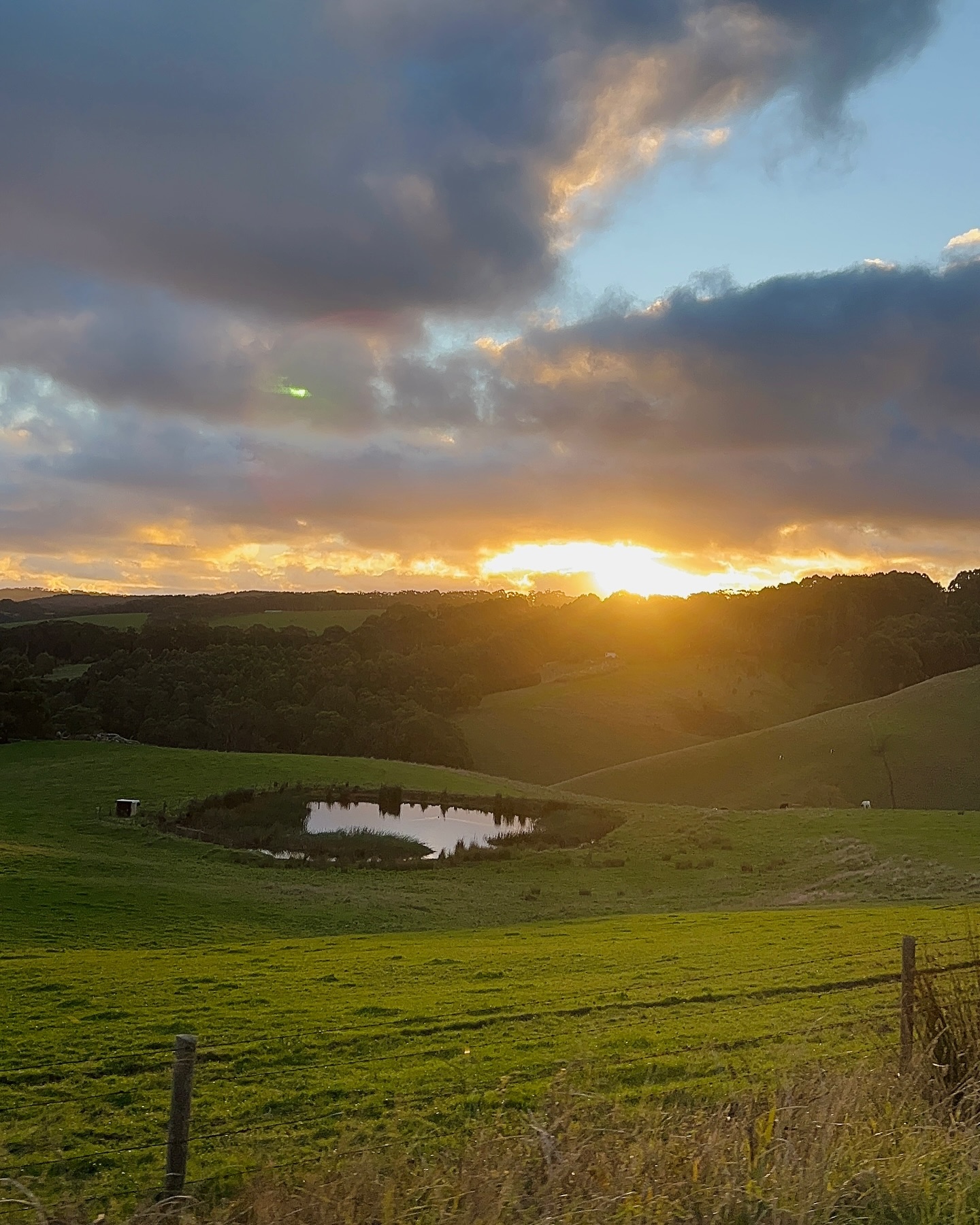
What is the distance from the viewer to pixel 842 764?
9556cm

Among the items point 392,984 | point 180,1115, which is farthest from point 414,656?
point 180,1115

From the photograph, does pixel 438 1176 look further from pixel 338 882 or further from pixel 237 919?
pixel 338 882

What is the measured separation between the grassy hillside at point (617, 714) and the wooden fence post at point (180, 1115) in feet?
350

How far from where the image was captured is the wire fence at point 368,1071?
1100 centimetres

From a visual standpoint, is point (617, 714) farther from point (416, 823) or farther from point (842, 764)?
point (416, 823)

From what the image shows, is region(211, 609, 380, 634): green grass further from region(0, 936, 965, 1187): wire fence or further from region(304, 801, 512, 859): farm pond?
region(0, 936, 965, 1187): wire fence

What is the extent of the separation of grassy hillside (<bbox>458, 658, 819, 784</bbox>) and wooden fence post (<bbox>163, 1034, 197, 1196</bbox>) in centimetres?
10677

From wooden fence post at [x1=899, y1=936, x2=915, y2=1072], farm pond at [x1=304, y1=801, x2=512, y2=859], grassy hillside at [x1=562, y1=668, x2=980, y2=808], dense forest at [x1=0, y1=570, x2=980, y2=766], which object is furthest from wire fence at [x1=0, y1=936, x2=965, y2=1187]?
grassy hillside at [x1=562, y1=668, x2=980, y2=808]

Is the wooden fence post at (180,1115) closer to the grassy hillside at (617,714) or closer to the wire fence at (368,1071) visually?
the wire fence at (368,1071)

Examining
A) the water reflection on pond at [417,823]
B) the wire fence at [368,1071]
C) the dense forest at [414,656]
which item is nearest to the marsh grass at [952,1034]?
the wire fence at [368,1071]

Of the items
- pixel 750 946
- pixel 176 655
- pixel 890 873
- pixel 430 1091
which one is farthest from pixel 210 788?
pixel 176 655

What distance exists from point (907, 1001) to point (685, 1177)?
153 inches

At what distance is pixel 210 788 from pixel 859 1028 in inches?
2097

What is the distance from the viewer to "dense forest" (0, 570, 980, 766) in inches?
4092
